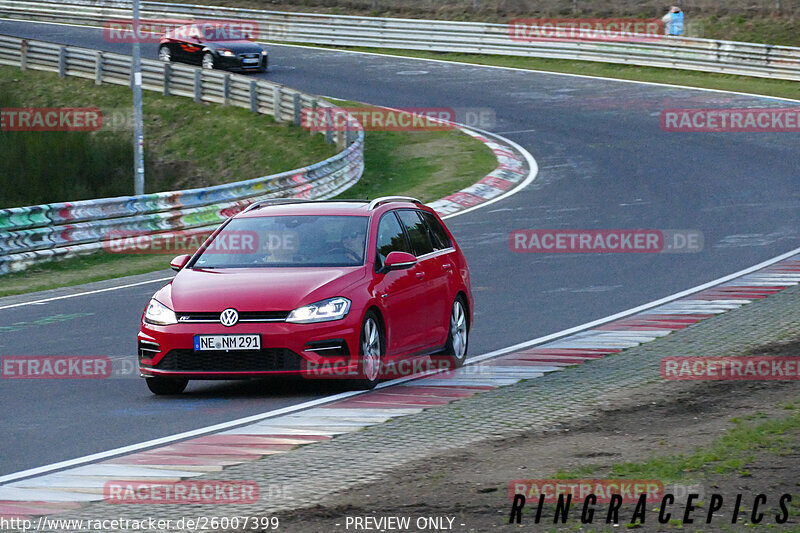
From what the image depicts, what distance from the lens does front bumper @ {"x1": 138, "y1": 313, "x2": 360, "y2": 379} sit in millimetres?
10047

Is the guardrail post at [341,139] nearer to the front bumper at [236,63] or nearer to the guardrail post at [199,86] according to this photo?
the guardrail post at [199,86]

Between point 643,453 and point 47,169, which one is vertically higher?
point 643,453

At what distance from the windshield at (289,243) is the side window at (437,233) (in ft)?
3.67

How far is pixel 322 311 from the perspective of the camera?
1019 centimetres

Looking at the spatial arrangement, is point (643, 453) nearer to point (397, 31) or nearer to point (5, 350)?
point (5, 350)

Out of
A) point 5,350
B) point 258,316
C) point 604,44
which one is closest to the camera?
point 258,316

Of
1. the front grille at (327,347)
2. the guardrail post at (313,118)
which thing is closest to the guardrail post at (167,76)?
the guardrail post at (313,118)

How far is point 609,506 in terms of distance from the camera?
21.3 feet

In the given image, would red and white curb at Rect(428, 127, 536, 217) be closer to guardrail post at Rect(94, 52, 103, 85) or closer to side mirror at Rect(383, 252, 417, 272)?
side mirror at Rect(383, 252, 417, 272)

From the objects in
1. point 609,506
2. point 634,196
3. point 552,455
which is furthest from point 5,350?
point 634,196

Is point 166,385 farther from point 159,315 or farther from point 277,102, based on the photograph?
point 277,102

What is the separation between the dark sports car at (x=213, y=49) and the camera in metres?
41.9

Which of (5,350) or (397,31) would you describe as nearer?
(5,350)

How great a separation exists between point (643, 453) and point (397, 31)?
4203cm
